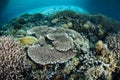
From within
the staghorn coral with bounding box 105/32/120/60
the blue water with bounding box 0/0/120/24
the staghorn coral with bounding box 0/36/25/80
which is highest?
the blue water with bounding box 0/0/120/24

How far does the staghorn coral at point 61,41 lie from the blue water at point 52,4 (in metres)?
10.5

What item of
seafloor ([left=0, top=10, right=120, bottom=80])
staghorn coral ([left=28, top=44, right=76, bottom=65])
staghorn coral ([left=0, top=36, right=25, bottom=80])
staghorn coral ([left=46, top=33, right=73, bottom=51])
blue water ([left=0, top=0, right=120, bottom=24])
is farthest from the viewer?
blue water ([left=0, top=0, right=120, bottom=24])

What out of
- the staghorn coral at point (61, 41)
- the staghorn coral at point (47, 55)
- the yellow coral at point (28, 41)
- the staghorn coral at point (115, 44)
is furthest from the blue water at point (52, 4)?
the staghorn coral at point (47, 55)

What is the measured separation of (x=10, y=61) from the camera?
14.3 ft

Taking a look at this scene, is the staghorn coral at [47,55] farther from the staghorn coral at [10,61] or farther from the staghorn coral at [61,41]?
the staghorn coral at [10,61]

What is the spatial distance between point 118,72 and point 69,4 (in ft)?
42.9

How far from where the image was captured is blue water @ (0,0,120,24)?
50.0 feet

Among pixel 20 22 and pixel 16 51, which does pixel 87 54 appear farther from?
pixel 20 22

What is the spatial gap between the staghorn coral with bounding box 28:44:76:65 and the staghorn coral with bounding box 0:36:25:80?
28 centimetres

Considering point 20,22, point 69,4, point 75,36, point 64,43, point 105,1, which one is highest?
point 69,4

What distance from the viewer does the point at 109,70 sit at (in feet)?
15.3

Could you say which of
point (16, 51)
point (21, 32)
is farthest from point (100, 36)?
point (16, 51)

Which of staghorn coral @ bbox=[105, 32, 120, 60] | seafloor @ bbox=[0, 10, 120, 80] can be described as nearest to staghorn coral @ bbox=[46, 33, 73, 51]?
seafloor @ bbox=[0, 10, 120, 80]

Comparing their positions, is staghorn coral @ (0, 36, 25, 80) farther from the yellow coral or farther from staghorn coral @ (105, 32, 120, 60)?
staghorn coral @ (105, 32, 120, 60)
